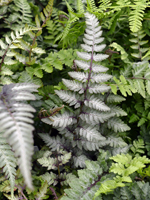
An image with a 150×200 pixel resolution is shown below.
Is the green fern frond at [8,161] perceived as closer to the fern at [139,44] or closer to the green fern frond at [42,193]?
the green fern frond at [42,193]

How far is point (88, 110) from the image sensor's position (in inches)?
54.6

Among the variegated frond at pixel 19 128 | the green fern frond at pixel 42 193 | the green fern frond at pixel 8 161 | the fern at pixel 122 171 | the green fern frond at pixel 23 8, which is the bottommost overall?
the green fern frond at pixel 42 193

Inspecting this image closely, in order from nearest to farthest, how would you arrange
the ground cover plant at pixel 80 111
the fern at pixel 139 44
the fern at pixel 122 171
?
1. the fern at pixel 122 171
2. the ground cover plant at pixel 80 111
3. the fern at pixel 139 44

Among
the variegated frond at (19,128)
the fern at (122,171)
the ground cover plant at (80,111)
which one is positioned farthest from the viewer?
the ground cover plant at (80,111)

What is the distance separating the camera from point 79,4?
1578mm

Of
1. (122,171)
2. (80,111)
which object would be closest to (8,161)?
(80,111)

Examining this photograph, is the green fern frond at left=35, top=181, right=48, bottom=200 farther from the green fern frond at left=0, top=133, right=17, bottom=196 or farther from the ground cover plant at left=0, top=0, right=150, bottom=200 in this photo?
the green fern frond at left=0, top=133, right=17, bottom=196

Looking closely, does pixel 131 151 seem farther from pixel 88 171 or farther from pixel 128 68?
pixel 128 68

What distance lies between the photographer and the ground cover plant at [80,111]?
122 cm

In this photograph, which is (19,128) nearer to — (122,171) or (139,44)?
(122,171)

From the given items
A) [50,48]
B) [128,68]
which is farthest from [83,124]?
[50,48]

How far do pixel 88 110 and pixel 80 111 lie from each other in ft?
0.22

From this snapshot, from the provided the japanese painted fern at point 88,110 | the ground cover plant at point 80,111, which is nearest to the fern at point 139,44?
the ground cover plant at point 80,111

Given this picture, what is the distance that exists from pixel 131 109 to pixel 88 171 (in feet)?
2.63
